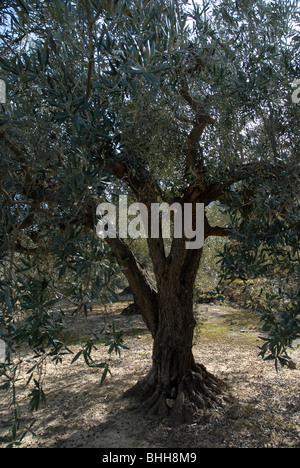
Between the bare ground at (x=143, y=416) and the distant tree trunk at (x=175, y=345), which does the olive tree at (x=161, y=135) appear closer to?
the distant tree trunk at (x=175, y=345)

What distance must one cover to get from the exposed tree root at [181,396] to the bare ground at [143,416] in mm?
117

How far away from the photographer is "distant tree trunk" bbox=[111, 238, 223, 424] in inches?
213

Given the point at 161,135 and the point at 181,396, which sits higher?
the point at 161,135

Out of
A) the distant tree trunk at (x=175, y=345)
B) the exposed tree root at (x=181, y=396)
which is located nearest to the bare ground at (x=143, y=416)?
the exposed tree root at (x=181, y=396)

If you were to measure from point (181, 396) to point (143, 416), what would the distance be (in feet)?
1.91

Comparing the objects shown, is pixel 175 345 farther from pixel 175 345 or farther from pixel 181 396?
pixel 181 396

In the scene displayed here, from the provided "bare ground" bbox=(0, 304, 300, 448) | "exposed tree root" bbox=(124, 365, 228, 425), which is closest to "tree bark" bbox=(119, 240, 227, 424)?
"exposed tree root" bbox=(124, 365, 228, 425)

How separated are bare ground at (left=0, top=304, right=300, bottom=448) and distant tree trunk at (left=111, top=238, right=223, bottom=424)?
0.27m

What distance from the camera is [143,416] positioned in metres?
5.31

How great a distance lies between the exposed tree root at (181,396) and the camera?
519 cm

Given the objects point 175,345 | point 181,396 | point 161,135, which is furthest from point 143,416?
point 161,135

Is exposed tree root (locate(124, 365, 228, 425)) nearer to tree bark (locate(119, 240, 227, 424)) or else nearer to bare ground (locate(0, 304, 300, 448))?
tree bark (locate(119, 240, 227, 424))

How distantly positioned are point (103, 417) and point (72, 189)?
3.95m
